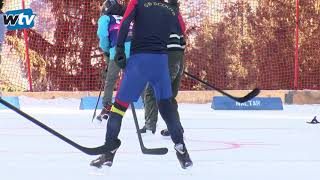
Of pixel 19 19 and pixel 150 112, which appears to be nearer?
pixel 150 112

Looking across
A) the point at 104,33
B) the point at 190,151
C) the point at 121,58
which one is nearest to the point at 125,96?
the point at 121,58

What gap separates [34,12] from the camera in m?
15.8

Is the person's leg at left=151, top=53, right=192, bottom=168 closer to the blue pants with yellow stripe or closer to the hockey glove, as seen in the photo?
the blue pants with yellow stripe

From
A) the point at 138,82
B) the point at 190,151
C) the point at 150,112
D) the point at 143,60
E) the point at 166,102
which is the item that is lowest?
the point at 190,151

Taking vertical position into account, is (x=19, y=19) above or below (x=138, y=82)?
above

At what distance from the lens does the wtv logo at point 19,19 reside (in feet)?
48.5

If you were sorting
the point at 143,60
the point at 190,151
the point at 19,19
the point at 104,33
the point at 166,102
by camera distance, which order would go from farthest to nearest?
the point at 19,19 → the point at 104,33 → the point at 190,151 → the point at 166,102 → the point at 143,60

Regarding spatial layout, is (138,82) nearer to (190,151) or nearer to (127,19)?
(127,19)

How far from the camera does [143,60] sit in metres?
4.45

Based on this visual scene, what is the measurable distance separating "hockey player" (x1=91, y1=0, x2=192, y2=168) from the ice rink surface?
26cm

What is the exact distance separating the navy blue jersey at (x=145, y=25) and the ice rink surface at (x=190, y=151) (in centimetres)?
78

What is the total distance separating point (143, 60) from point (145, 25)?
0.74 ft

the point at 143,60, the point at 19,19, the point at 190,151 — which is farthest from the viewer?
the point at 19,19

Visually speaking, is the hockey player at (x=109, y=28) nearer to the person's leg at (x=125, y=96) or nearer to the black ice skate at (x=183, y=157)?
the person's leg at (x=125, y=96)
